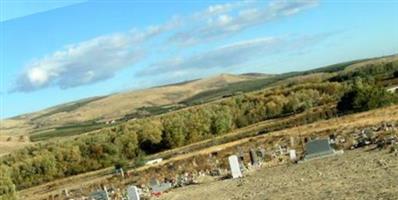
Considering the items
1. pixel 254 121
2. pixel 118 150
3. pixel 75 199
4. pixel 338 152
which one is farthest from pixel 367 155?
pixel 254 121

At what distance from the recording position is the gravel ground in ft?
69.5

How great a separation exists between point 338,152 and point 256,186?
6731 millimetres

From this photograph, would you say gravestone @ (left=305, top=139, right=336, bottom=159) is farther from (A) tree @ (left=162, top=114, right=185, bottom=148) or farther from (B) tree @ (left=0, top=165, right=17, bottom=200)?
(A) tree @ (left=162, top=114, right=185, bottom=148)

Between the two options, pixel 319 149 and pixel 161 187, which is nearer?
pixel 319 149

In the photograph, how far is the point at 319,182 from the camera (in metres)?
24.7

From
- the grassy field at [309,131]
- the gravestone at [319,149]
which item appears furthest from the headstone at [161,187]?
the grassy field at [309,131]

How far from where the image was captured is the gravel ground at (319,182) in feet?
69.5

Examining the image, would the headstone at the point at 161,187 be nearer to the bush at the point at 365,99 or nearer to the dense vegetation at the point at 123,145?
the bush at the point at 365,99

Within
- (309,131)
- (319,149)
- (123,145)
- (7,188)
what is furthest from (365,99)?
(319,149)

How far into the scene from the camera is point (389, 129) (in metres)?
37.8

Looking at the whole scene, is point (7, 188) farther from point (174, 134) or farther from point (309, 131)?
point (174, 134)

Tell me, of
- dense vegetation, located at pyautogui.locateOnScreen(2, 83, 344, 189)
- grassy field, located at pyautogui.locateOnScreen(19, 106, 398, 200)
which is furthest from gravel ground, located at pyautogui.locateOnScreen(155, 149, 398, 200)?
dense vegetation, located at pyautogui.locateOnScreen(2, 83, 344, 189)

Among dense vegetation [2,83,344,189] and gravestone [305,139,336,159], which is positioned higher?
gravestone [305,139,336,159]

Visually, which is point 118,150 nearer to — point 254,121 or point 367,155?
point 254,121
